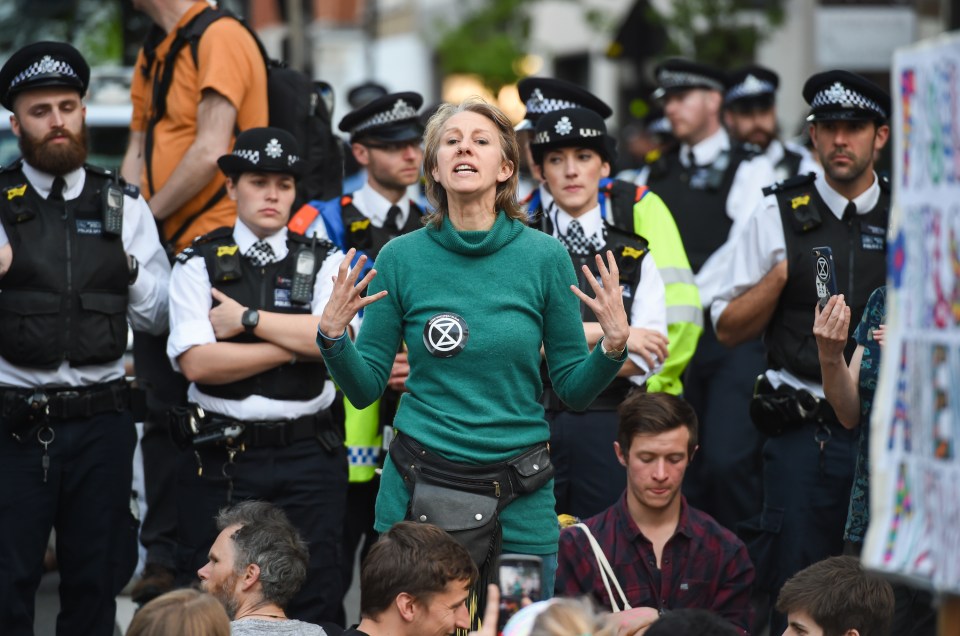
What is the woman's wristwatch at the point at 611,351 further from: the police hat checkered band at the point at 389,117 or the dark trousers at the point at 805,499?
the police hat checkered band at the point at 389,117

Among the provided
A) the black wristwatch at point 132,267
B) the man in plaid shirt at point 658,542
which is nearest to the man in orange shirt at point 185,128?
the black wristwatch at point 132,267

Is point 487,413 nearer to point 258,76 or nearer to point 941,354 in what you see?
point 941,354

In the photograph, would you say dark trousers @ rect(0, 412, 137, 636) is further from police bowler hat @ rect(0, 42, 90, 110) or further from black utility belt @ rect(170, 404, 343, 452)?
police bowler hat @ rect(0, 42, 90, 110)

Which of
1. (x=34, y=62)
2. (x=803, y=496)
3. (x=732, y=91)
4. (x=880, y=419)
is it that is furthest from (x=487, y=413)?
(x=732, y=91)

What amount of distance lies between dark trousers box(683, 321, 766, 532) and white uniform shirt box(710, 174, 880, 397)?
152cm

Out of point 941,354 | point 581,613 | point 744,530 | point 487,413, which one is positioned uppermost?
point 941,354

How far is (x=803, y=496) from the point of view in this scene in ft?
20.7

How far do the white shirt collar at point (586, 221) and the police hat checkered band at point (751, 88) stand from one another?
413 cm

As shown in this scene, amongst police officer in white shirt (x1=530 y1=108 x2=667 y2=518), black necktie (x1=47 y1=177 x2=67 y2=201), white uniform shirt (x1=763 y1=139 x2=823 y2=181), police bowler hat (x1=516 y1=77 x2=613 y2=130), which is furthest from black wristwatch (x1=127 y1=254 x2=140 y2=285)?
white uniform shirt (x1=763 y1=139 x2=823 y2=181)

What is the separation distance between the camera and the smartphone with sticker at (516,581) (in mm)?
3830

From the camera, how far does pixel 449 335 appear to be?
4637 millimetres

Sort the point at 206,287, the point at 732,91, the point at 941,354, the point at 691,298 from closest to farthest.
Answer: the point at 941,354
the point at 206,287
the point at 691,298
the point at 732,91

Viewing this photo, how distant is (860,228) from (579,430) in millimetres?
1461

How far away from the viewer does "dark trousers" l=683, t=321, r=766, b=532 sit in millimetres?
8023
